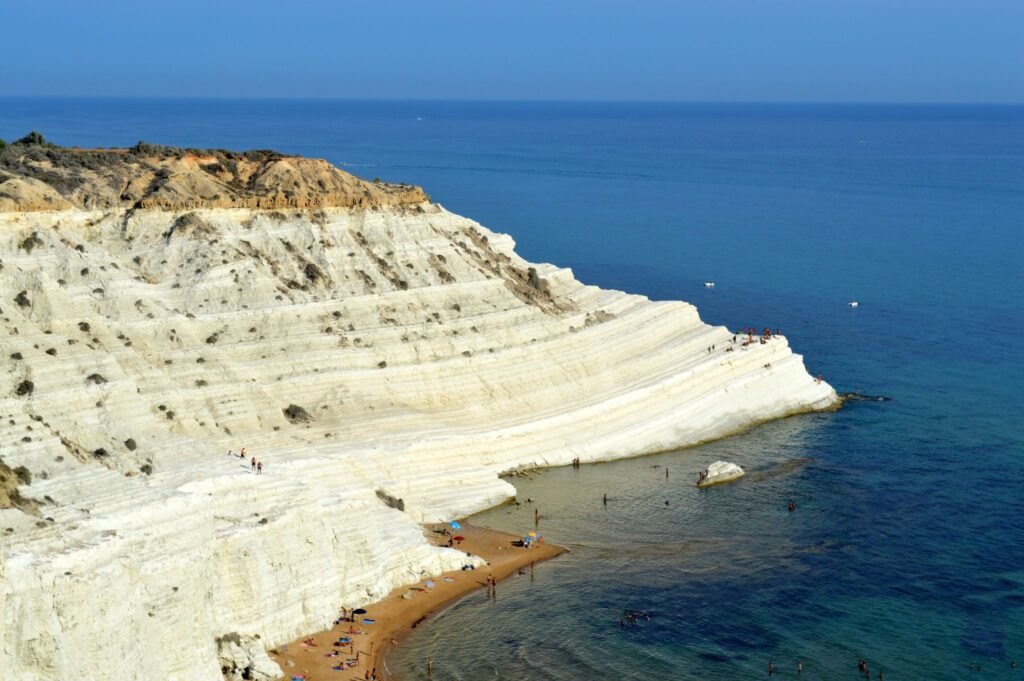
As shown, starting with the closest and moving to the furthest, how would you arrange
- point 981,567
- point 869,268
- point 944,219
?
point 981,567
point 869,268
point 944,219

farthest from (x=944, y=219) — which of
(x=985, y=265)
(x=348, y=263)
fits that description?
(x=348, y=263)

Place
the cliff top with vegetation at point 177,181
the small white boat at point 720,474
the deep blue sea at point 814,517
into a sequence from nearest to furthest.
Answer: the deep blue sea at point 814,517 → the small white boat at point 720,474 → the cliff top with vegetation at point 177,181

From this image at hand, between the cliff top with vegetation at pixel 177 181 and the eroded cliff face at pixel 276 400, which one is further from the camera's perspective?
the cliff top with vegetation at pixel 177 181

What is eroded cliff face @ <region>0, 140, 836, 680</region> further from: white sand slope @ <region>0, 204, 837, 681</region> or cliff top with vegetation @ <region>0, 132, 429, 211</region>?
cliff top with vegetation @ <region>0, 132, 429, 211</region>

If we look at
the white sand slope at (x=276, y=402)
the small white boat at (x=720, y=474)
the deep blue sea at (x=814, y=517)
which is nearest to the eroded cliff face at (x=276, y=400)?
the white sand slope at (x=276, y=402)

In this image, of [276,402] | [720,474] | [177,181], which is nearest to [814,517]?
[720,474]

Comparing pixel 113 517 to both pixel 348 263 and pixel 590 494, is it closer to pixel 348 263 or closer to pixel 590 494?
pixel 590 494

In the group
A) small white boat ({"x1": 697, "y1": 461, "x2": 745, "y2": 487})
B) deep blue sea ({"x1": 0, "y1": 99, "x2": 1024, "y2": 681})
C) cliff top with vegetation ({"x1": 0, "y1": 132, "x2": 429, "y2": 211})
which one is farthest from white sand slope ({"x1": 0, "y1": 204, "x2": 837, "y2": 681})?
small white boat ({"x1": 697, "y1": 461, "x2": 745, "y2": 487})

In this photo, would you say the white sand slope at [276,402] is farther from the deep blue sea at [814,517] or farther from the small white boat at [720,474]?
the small white boat at [720,474]
